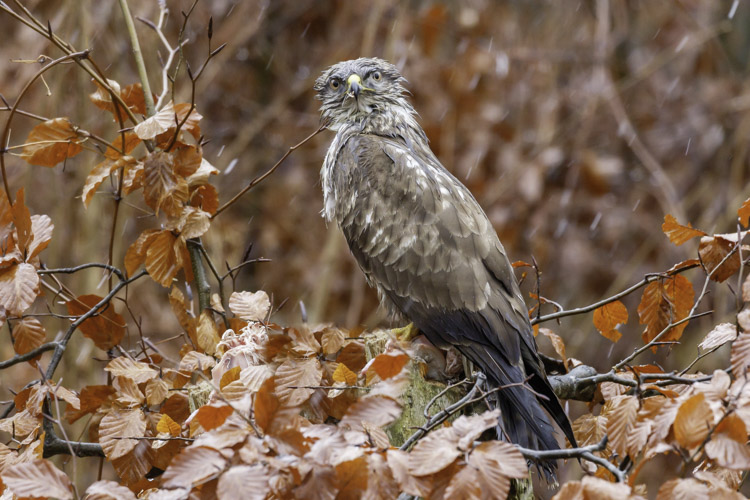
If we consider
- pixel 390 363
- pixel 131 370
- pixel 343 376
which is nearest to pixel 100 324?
pixel 131 370

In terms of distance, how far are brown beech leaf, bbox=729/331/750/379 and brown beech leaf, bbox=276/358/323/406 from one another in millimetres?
1005

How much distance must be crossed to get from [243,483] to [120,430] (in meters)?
0.90

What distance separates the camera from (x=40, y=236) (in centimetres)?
219


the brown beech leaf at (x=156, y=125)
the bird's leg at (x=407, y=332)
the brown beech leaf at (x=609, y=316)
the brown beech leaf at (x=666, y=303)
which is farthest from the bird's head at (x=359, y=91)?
the brown beech leaf at (x=666, y=303)

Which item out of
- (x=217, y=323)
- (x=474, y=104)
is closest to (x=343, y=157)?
(x=217, y=323)

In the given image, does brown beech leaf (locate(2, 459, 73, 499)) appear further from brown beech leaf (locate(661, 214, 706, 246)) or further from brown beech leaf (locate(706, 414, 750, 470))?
brown beech leaf (locate(661, 214, 706, 246))

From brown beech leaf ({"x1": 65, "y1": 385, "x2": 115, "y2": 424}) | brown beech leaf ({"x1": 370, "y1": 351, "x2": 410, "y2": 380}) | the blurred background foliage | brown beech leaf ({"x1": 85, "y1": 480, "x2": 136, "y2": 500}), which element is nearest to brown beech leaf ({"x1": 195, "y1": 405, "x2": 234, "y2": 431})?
brown beech leaf ({"x1": 85, "y1": 480, "x2": 136, "y2": 500})

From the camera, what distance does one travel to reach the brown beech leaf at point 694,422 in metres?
1.50

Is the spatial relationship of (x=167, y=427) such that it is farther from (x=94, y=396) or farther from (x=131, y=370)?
(x=94, y=396)

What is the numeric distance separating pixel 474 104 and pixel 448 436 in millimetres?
5410

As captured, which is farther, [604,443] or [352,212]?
[352,212]

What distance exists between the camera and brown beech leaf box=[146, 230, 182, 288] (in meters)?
2.52

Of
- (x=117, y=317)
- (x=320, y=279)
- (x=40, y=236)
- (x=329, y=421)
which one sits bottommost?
(x=320, y=279)

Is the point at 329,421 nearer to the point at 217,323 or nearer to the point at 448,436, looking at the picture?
the point at 217,323
